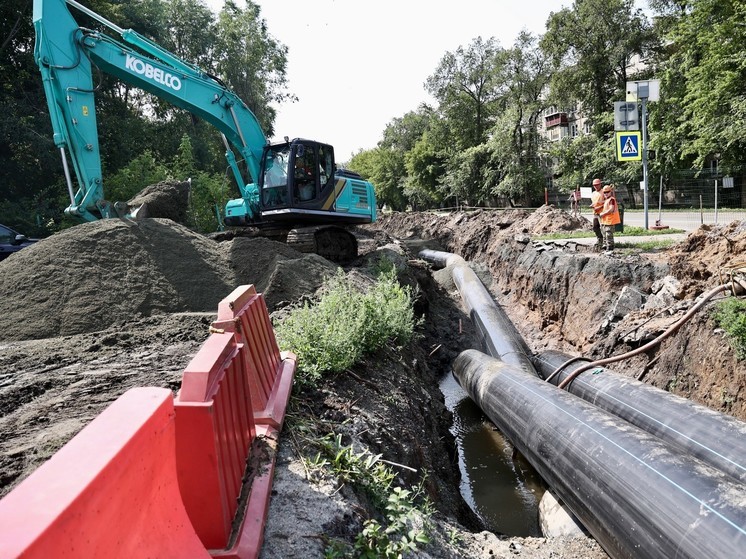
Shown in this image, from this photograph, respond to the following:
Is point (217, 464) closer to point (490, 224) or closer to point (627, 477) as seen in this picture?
point (627, 477)

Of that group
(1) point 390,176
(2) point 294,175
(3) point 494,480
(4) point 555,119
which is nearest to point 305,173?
(2) point 294,175

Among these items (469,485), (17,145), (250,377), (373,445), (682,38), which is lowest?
(469,485)

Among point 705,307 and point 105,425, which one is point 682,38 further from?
point 105,425

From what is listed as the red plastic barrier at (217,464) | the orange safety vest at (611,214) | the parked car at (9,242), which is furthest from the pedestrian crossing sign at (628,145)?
the parked car at (9,242)

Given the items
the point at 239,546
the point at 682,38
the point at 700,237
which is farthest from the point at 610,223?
the point at 682,38

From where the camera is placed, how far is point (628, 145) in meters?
12.2

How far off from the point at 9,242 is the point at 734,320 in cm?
1458

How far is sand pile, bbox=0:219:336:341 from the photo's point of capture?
6684 millimetres

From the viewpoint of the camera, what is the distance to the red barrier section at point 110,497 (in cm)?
111

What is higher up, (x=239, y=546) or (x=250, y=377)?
(x=250, y=377)

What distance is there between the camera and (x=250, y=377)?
3.33 m

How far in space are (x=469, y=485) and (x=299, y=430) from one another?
3755mm

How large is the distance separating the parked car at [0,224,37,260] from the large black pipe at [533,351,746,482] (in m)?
12.6

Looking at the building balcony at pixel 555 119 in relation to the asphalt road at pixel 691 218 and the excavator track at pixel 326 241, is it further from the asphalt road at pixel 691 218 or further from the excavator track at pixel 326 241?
the excavator track at pixel 326 241
